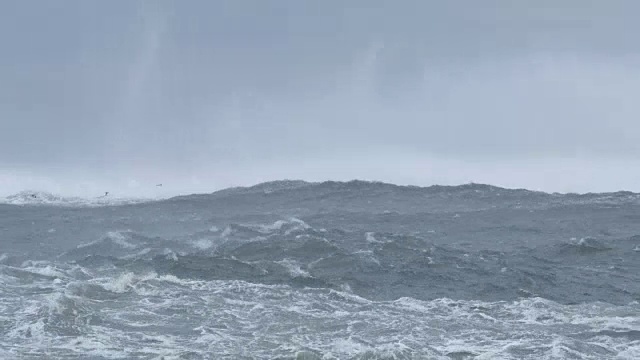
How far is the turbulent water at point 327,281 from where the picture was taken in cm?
3238

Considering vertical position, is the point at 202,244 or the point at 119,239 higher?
the point at 119,239

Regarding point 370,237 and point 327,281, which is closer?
point 327,281

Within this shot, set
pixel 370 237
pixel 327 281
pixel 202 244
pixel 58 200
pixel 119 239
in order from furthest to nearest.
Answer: pixel 58 200, pixel 119 239, pixel 370 237, pixel 202 244, pixel 327 281

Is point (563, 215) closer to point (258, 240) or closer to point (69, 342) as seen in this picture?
point (258, 240)

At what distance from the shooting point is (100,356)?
30766 millimetres

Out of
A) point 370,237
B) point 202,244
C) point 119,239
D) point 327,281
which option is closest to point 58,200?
point 119,239

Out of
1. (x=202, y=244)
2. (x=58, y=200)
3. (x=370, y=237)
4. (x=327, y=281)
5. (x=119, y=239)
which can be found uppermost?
(x=58, y=200)

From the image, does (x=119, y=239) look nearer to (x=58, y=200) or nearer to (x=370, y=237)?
(x=370, y=237)

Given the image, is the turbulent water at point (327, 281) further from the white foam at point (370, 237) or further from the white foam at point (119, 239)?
the white foam at point (370, 237)

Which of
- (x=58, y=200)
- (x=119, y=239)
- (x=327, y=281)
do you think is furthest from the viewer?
(x=58, y=200)

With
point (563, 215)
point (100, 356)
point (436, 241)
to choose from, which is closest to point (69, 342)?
point (100, 356)

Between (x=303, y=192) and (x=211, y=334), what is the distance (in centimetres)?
3990

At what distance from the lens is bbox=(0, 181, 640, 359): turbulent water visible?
106ft

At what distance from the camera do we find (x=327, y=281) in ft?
137
